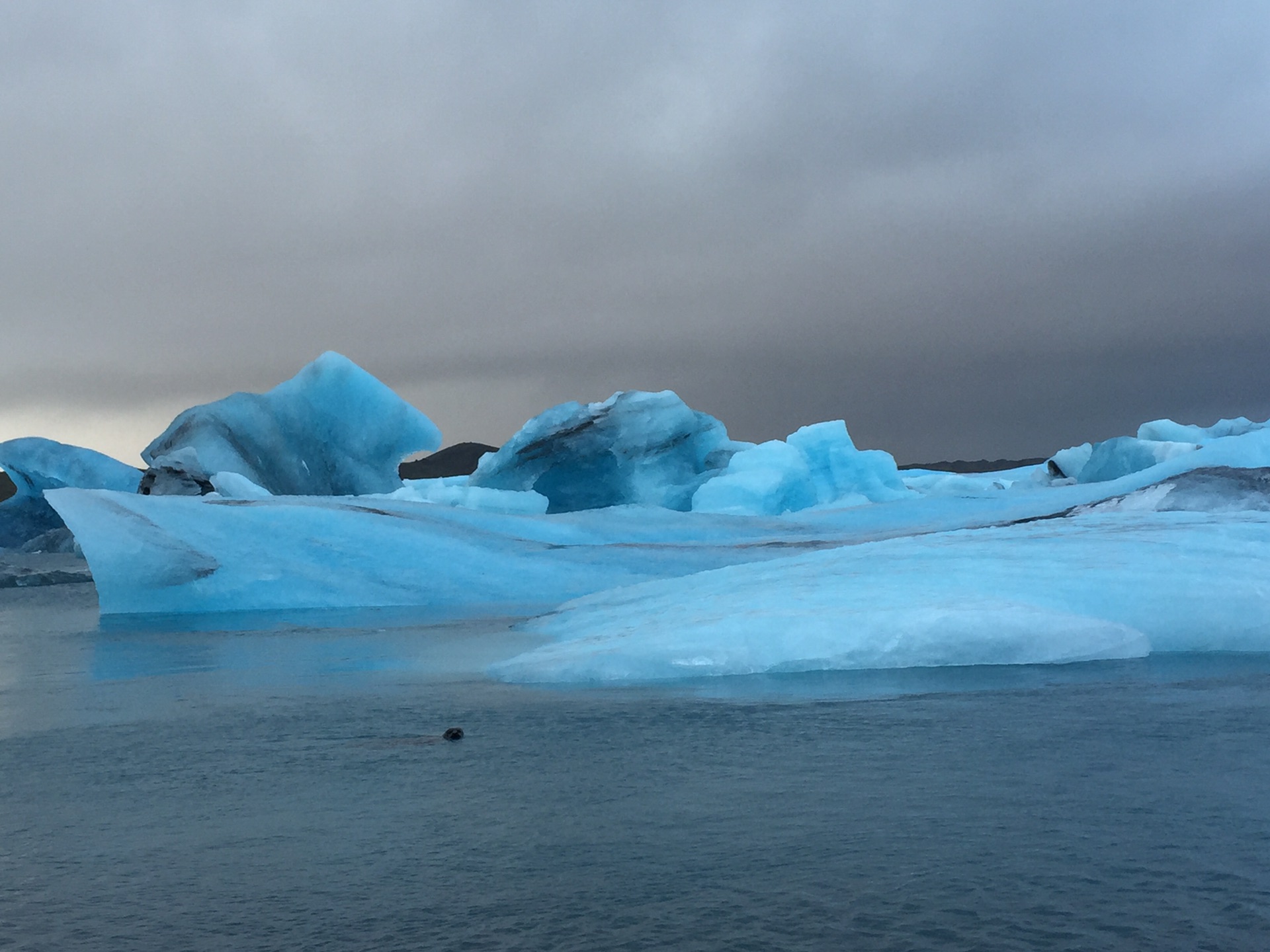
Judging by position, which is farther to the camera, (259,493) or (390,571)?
(259,493)

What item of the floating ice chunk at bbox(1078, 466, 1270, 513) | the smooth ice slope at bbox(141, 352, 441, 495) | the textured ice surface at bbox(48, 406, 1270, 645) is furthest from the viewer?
the smooth ice slope at bbox(141, 352, 441, 495)

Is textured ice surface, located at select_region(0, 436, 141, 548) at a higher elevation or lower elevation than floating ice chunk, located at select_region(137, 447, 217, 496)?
higher

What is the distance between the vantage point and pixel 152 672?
17.0ft

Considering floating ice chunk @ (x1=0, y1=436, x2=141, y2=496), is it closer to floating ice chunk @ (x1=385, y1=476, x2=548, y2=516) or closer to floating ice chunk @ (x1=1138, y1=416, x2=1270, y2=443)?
floating ice chunk @ (x1=385, y1=476, x2=548, y2=516)

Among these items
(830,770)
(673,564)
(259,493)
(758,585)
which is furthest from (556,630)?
(259,493)

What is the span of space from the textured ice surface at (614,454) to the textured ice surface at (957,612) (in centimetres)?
1192

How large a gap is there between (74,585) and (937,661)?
13192mm

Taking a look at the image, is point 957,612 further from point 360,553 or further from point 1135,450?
point 1135,450

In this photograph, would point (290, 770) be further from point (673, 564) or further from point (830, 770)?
point (673, 564)

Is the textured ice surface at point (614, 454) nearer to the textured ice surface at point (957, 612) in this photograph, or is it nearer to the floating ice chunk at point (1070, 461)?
the floating ice chunk at point (1070, 461)

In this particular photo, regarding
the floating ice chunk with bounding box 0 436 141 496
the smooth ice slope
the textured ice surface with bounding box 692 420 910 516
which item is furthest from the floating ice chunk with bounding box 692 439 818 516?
the floating ice chunk with bounding box 0 436 141 496

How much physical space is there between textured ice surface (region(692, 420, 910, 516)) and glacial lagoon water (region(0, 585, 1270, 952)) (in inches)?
496

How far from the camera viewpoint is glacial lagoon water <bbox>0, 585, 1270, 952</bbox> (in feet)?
5.59

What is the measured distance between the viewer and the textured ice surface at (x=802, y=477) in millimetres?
17484
